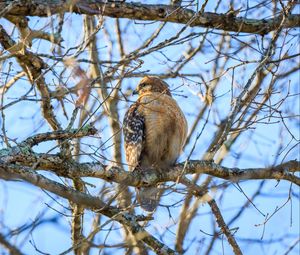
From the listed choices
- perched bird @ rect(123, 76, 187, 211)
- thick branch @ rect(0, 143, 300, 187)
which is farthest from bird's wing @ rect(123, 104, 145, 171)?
thick branch @ rect(0, 143, 300, 187)

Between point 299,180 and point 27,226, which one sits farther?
point 299,180

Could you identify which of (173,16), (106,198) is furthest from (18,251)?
(173,16)

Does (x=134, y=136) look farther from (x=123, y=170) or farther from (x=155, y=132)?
(x=123, y=170)

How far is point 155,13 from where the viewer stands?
6160mm

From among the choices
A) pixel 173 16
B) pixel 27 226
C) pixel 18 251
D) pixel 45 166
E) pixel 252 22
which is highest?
pixel 252 22

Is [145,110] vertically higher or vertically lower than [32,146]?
higher

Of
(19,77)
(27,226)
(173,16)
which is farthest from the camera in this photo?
(173,16)

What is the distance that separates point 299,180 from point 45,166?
1.98 metres

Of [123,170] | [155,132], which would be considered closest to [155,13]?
[155,132]

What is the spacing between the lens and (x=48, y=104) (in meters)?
5.49

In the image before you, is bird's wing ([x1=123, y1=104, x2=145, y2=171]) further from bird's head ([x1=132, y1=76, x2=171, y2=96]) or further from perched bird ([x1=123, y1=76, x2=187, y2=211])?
bird's head ([x1=132, y1=76, x2=171, y2=96])

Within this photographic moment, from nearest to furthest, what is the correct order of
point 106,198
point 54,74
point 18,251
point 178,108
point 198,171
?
point 18,251
point 106,198
point 54,74
point 198,171
point 178,108

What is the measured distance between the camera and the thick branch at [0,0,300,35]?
5723mm

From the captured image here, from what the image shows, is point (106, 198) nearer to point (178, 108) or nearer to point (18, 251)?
point (18, 251)
